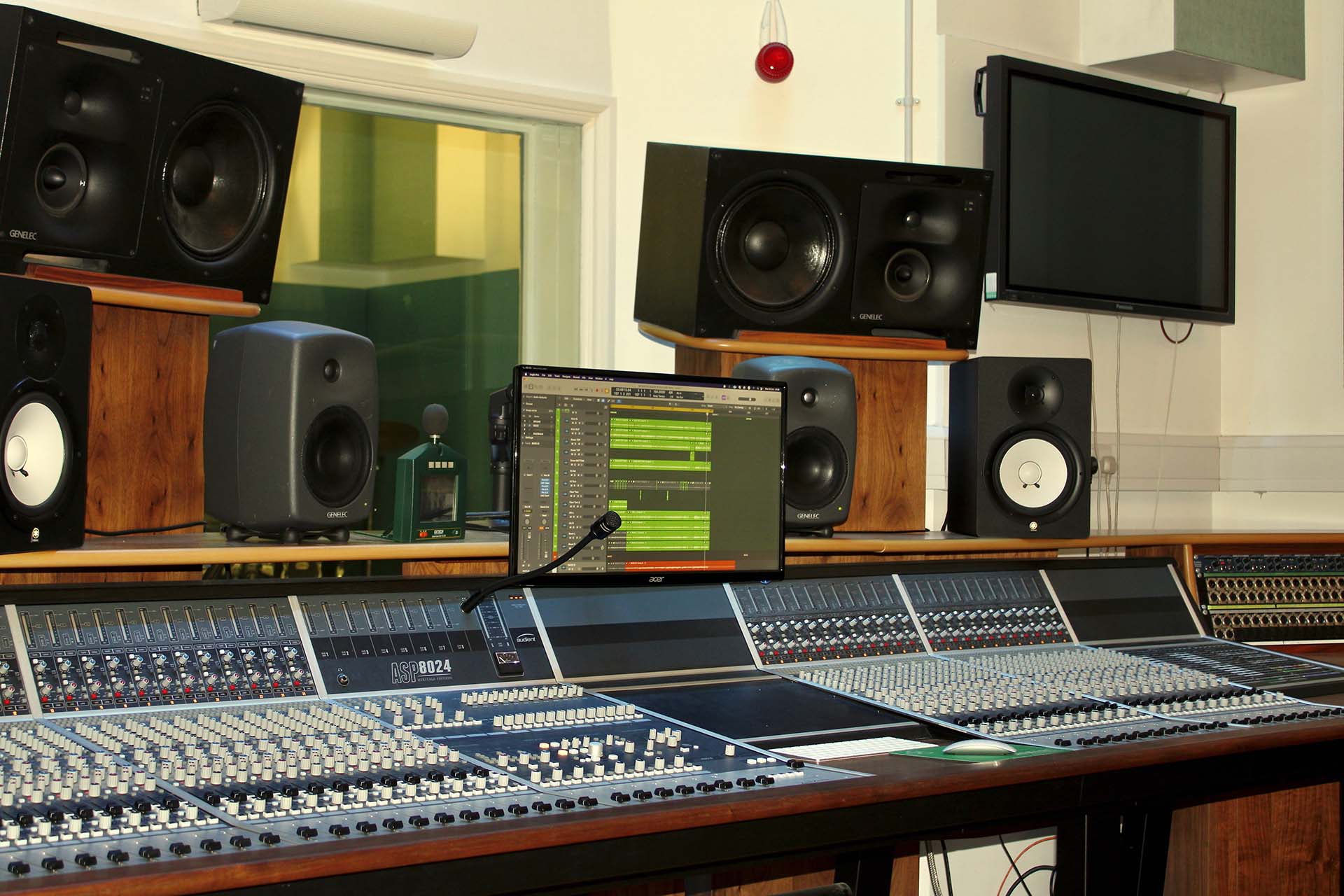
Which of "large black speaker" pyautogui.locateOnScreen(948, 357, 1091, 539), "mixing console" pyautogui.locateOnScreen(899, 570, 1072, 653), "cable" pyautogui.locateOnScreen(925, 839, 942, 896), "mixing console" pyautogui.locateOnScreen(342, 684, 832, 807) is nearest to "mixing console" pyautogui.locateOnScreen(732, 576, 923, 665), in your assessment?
"mixing console" pyautogui.locateOnScreen(899, 570, 1072, 653)

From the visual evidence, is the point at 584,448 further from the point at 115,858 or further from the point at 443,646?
the point at 115,858

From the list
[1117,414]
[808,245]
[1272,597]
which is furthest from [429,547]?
[1117,414]

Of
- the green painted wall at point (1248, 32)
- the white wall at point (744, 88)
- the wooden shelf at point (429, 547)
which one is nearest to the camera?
the wooden shelf at point (429, 547)

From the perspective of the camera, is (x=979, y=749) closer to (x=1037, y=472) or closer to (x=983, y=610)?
(x=983, y=610)

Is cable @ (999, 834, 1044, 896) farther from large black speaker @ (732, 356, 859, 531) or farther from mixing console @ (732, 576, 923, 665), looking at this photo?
large black speaker @ (732, 356, 859, 531)

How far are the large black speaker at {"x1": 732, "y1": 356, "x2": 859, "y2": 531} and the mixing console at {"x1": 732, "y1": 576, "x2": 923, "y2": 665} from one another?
13 centimetres

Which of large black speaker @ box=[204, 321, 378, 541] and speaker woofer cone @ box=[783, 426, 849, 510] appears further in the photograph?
speaker woofer cone @ box=[783, 426, 849, 510]

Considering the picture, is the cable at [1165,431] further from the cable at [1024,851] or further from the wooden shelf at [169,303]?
the wooden shelf at [169,303]

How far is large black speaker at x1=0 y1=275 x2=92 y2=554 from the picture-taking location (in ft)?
5.51

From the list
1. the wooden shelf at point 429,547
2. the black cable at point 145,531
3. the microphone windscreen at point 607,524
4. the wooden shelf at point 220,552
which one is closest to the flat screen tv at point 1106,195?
the wooden shelf at point 429,547

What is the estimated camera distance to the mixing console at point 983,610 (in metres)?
2.46

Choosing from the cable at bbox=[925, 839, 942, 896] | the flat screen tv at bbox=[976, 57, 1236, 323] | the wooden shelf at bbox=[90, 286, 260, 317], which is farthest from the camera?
the flat screen tv at bbox=[976, 57, 1236, 323]

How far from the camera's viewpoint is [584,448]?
7.00 feet

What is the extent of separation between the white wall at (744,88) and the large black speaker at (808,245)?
0.72ft
